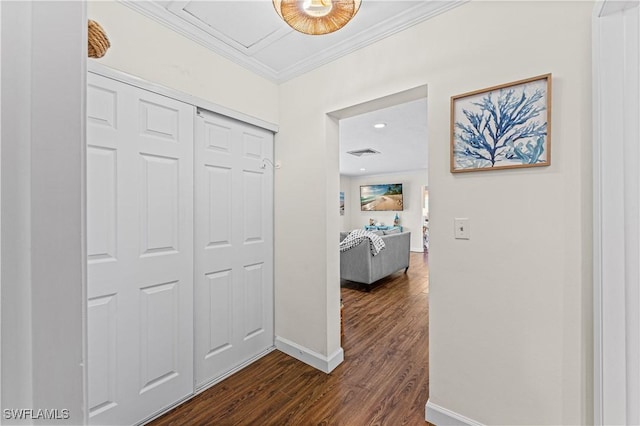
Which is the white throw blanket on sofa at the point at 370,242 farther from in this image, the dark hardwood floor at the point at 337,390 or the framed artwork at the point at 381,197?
the framed artwork at the point at 381,197

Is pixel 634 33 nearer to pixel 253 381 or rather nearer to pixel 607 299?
pixel 607 299

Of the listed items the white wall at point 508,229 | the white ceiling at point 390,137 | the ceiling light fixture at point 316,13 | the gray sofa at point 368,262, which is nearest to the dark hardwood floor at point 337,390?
the white wall at point 508,229

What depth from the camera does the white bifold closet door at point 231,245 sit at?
6.33ft

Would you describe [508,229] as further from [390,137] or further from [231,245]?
[390,137]

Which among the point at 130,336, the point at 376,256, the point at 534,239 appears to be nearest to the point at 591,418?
the point at 534,239

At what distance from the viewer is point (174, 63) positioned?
5.77 ft

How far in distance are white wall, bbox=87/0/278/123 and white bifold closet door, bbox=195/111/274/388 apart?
0.19 m

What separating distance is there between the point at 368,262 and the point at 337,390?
2398 mm

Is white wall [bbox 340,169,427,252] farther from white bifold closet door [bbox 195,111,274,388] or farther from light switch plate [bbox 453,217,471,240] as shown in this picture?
light switch plate [bbox 453,217,471,240]

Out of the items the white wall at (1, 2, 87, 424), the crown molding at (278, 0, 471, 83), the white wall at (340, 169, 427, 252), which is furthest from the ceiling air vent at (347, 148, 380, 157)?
the white wall at (1, 2, 87, 424)

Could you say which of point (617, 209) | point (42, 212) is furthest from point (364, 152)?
point (42, 212)

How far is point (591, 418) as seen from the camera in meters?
1.20

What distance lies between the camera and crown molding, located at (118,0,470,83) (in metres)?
1.57

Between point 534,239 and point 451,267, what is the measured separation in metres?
0.42
